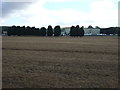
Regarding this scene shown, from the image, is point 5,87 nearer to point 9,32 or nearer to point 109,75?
point 109,75

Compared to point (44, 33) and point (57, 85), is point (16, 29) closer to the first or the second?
point (44, 33)

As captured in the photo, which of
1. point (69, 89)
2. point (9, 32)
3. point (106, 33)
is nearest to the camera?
point (69, 89)

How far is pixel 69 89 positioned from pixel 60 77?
259cm

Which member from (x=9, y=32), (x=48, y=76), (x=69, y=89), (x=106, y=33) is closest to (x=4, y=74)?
(x=48, y=76)

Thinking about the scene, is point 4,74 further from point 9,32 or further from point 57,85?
point 9,32

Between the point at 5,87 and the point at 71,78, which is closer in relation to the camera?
the point at 5,87

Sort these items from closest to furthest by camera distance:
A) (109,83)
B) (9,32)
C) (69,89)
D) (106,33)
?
(69,89) → (109,83) → (9,32) → (106,33)

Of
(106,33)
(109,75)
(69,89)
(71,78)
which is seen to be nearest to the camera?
(69,89)

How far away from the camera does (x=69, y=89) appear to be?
Result: 394 inches

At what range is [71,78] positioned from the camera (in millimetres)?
12406

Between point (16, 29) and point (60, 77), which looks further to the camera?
point (16, 29)

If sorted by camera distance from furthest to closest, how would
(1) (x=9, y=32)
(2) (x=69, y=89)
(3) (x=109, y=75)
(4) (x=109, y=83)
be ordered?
Answer: (1) (x=9, y=32)
(3) (x=109, y=75)
(4) (x=109, y=83)
(2) (x=69, y=89)

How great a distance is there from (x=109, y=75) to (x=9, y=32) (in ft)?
457

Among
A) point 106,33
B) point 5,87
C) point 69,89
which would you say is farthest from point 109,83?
point 106,33
